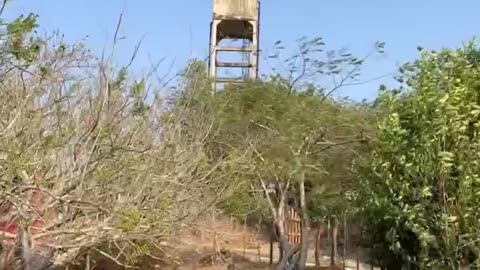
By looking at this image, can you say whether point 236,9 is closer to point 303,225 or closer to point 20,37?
point 303,225

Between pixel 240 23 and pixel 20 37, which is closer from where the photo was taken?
pixel 20 37

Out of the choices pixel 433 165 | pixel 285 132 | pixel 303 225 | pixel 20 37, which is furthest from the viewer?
pixel 303 225

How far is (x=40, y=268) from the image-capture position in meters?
7.68

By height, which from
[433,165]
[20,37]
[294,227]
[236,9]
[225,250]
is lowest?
[225,250]

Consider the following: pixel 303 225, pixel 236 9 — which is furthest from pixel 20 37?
pixel 236 9

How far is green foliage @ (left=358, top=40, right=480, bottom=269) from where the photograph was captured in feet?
14.9

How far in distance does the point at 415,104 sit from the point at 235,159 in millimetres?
6130

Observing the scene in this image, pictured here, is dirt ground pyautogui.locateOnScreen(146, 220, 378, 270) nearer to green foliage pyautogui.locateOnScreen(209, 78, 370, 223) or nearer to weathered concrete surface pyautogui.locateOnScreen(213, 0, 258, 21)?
green foliage pyautogui.locateOnScreen(209, 78, 370, 223)

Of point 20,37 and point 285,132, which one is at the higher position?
point 285,132

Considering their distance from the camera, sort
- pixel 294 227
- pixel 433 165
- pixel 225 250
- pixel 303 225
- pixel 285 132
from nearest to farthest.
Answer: pixel 433 165
pixel 285 132
pixel 303 225
pixel 225 250
pixel 294 227

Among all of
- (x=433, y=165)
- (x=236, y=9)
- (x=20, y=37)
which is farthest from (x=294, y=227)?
(x=20, y=37)

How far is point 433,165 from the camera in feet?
15.1

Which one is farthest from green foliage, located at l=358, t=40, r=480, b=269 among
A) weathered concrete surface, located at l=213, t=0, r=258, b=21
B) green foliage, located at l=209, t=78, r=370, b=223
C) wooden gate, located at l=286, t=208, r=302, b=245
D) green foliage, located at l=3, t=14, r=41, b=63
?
weathered concrete surface, located at l=213, t=0, r=258, b=21

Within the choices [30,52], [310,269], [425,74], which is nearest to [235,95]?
[310,269]
